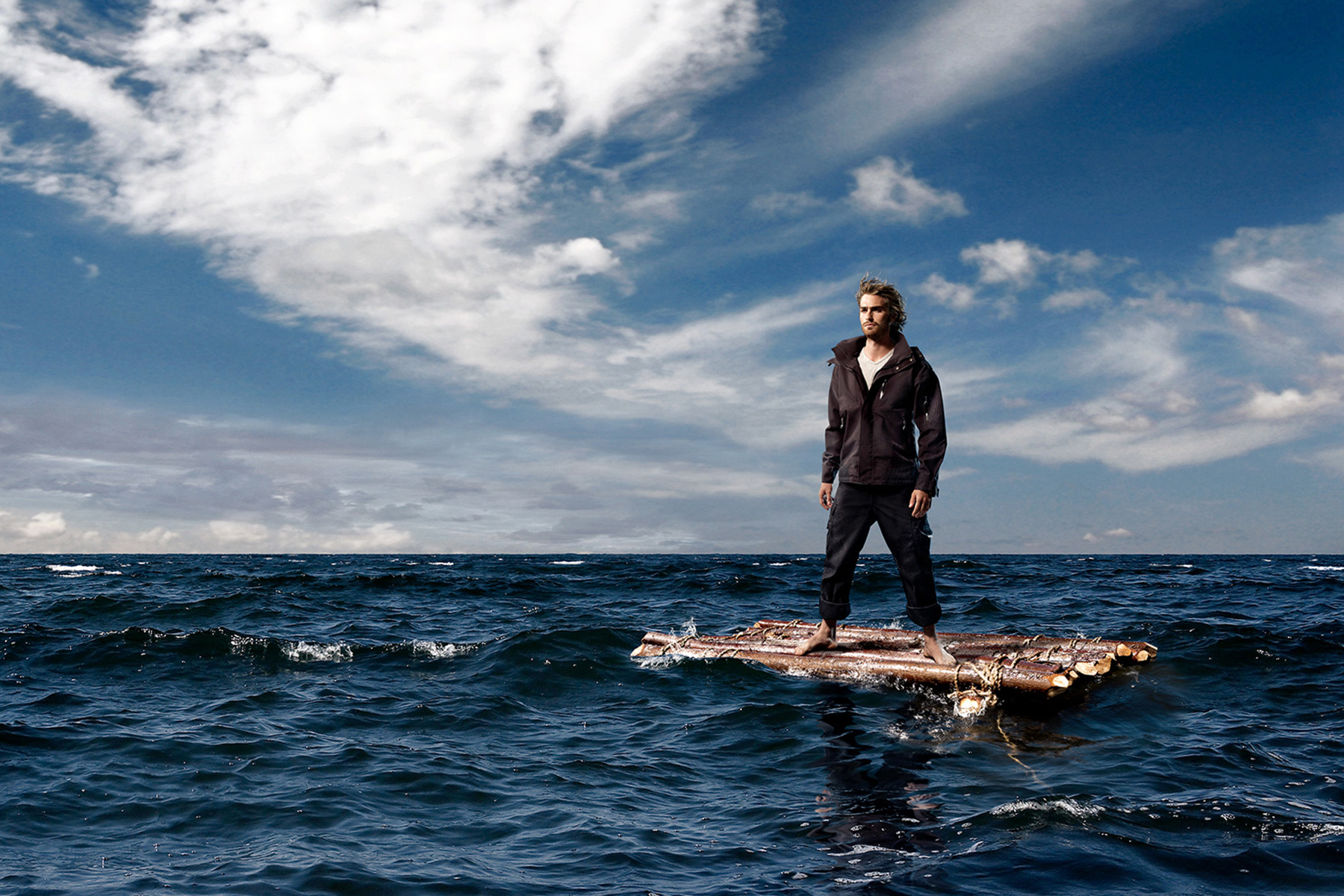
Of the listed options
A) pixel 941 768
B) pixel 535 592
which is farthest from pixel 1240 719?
pixel 535 592

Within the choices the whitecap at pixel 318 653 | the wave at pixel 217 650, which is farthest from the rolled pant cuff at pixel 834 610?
the whitecap at pixel 318 653

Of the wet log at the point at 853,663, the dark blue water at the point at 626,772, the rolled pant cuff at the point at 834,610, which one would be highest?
the rolled pant cuff at the point at 834,610

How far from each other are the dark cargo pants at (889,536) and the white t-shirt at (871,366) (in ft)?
3.33

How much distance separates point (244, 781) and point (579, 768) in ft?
8.14

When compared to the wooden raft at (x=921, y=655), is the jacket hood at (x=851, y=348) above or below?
above

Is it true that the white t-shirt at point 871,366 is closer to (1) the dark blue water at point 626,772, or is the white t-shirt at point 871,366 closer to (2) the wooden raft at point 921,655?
(2) the wooden raft at point 921,655

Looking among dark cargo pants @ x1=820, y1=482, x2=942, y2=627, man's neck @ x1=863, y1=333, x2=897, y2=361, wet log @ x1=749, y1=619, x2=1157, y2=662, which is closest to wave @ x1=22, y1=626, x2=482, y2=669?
wet log @ x1=749, y1=619, x2=1157, y2=662

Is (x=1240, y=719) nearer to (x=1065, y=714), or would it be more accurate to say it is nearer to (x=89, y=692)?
(x=1065, y=714)

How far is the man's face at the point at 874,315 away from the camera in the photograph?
24.2 feet

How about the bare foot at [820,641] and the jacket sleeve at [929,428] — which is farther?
the bare foot at [820,641]

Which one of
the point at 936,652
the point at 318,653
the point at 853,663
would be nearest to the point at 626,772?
the point at 853,663

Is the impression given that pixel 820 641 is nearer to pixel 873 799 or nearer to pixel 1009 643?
pixel 1009 643

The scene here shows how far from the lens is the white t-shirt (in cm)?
744

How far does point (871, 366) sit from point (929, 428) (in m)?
0.79
